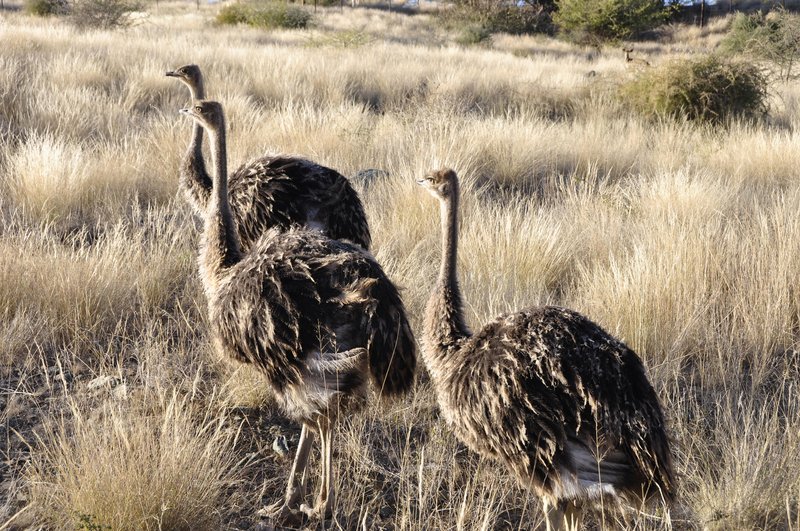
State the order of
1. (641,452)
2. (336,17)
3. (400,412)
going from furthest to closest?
(336,17), (400,412), (641,452)

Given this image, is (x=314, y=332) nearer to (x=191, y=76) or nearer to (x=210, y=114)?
(x=210, y=114)

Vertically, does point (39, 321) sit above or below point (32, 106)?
below

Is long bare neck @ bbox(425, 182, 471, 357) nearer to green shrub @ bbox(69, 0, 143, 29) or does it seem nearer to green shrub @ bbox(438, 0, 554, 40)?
green shrub @ bbox(69, 0, 143, 29)

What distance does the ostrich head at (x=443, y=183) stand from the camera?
324cm

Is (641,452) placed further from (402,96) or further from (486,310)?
(402,96)

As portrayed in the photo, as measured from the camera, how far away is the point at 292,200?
13.9 ft

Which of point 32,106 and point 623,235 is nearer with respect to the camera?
point 623,235

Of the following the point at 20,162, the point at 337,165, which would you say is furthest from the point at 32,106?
the point at 337,165

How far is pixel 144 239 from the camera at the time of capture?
18.1 feet

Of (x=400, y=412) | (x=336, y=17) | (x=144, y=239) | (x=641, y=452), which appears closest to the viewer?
(x=641, y=452)

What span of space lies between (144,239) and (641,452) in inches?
158

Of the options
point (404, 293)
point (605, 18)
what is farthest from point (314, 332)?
point (605, 18)

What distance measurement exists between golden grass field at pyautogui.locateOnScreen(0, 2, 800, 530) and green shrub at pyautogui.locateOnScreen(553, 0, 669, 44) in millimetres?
23110

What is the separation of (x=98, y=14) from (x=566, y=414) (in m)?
21.1
